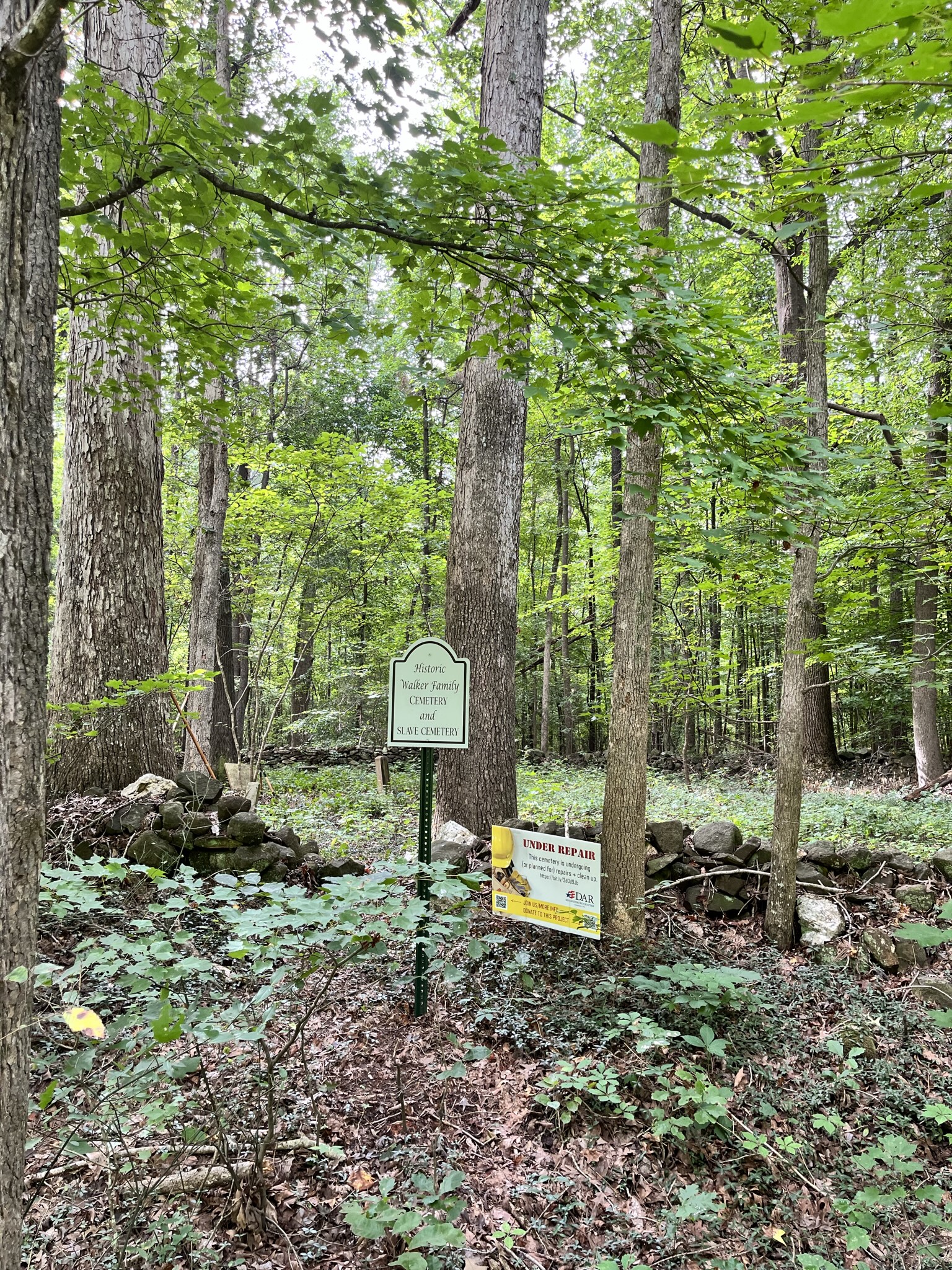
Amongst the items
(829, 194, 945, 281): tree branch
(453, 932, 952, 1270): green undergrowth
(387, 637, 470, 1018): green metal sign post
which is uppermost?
(829, 194, 945, 281): tree branch

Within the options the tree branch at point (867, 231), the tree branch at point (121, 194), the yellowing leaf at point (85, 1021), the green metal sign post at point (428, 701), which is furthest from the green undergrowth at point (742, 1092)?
the tree branch at point (867, 231)

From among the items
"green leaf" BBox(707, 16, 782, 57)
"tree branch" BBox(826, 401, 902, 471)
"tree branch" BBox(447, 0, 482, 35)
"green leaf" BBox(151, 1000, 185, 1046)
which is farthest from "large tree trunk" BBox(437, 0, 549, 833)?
"green leaf" BBox(707, 16, 782, 57)

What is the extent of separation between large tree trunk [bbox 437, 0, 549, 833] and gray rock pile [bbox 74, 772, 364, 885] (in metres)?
1.09

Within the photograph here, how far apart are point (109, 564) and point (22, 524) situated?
12.0 feet

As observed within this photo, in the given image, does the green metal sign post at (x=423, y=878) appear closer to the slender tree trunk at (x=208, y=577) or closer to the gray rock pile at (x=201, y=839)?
the gray rock pile at (x=201, y=839)

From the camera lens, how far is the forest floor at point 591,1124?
240 centimetres

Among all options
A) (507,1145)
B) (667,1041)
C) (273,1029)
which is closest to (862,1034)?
(667,1041)

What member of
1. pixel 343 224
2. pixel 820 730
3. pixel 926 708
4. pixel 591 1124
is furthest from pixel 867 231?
pixel 820 730

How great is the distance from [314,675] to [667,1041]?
17444 mm

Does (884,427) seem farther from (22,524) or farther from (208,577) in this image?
(208,577)

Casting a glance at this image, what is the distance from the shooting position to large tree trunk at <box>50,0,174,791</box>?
498 cm

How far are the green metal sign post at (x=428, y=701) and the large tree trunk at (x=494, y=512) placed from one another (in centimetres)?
127

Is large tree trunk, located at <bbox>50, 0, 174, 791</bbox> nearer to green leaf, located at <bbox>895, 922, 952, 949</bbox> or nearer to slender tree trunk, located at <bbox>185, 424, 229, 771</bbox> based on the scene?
slender tree trunk, located at <bbox>185, 424, 229, 771</bbox>

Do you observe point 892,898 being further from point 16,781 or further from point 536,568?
point 536,568
